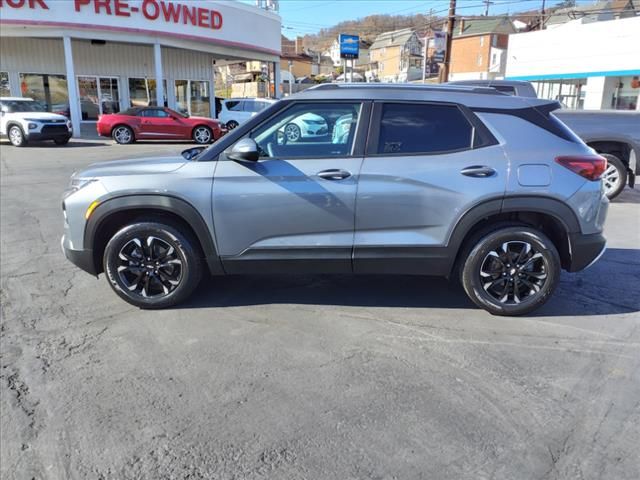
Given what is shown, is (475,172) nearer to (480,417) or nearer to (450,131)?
(450,131)

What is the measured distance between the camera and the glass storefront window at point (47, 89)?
2416 centimetres

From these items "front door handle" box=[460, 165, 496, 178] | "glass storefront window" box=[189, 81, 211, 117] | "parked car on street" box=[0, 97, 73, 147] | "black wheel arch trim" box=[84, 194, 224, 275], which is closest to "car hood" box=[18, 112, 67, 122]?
"parked car on street" box=[0, 97, 73, 147]

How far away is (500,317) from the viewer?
4.30 metres

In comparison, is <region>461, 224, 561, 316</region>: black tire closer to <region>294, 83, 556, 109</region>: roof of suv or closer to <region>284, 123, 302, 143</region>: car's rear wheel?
<region>294, 83, 556, 109</region>: roof of suv

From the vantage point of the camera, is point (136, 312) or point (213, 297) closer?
point (136, 312)

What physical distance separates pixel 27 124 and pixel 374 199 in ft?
56.7

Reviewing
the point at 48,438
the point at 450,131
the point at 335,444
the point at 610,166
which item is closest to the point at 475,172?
the point at 450,131

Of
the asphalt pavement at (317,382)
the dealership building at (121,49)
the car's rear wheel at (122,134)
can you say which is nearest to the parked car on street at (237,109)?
the dealership building at (121,49)

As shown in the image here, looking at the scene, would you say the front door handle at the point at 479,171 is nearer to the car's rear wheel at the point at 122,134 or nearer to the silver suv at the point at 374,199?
the silver suv at the point at 374,199

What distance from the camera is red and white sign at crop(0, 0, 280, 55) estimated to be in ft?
66.0

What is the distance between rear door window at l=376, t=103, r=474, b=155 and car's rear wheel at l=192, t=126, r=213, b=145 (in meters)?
17.2

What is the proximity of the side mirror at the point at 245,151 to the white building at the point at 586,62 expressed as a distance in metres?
25.6

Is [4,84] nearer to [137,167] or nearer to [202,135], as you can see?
[202,135]

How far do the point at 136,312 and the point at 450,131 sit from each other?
2.99 meters
